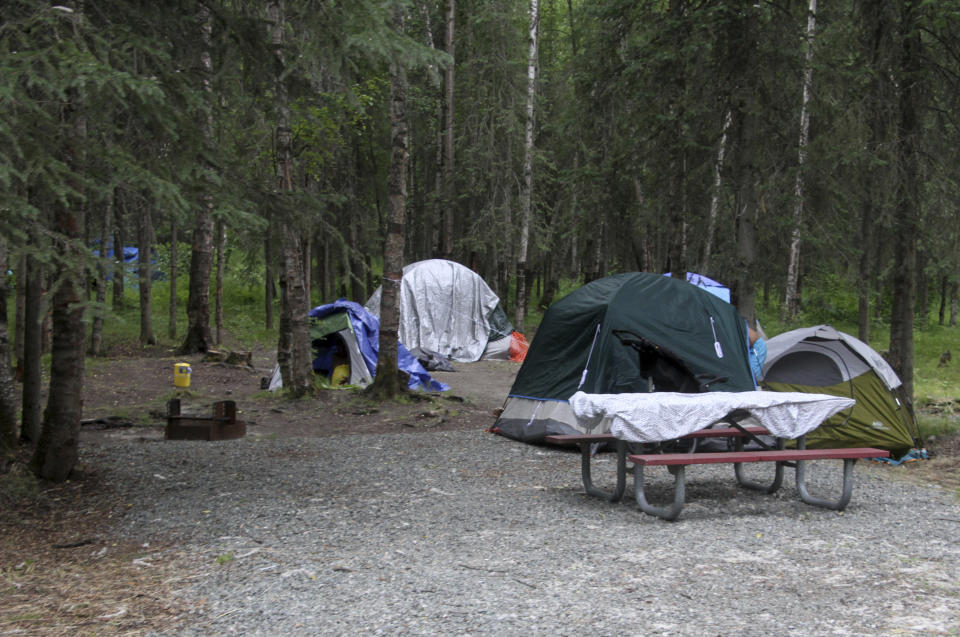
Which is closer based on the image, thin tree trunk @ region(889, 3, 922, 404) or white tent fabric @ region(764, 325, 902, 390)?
white tent fabric @ region(764, 325, 902, 390)

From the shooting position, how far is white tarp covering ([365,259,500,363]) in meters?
19.8

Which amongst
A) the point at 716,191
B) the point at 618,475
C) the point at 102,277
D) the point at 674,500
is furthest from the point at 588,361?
the point at 102,277

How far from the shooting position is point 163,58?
5.36m

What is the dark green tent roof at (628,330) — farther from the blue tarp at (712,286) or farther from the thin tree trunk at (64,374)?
the blue tarp at (712,286)

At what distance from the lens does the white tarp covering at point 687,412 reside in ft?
19.8

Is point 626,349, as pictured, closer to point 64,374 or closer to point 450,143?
point 64,374

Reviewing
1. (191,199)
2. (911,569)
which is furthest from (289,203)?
(911,569)

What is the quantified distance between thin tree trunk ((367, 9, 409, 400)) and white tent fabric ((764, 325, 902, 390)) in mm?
5106

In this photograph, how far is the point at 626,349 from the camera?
8.73 metres

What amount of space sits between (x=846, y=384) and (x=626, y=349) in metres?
2.70

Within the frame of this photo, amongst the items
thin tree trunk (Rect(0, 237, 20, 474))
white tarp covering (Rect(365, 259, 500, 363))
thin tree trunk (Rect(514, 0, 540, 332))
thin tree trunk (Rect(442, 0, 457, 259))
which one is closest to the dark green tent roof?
thin tree trunk (Rect(0, 237, 20, 474))

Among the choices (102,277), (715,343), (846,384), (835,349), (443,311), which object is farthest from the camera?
(443,311)

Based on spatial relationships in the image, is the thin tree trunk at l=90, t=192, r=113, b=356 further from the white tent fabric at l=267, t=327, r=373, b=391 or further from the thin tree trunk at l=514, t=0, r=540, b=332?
the thin tree trunk at l=514, t=0, r=540, b=332

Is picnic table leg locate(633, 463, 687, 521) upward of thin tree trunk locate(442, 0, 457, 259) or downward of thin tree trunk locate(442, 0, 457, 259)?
downward
